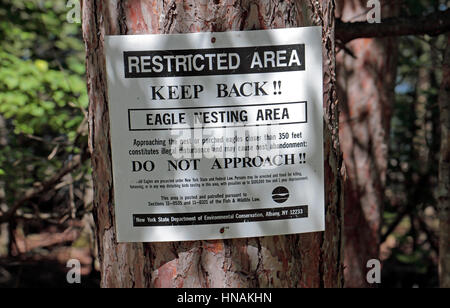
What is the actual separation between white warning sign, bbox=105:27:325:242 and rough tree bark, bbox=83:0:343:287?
0.03 m

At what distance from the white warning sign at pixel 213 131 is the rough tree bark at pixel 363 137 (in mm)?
2368

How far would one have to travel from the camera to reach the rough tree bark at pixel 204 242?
57.4 inches

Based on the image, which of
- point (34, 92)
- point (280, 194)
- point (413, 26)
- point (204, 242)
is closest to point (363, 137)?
point (413, 26)

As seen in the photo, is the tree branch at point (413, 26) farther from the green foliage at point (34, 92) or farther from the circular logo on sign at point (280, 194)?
the green foliage at point (34, 92)

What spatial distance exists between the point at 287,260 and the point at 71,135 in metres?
2.65

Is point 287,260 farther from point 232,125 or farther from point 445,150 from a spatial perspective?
point 445,150

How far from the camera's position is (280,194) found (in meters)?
1.54

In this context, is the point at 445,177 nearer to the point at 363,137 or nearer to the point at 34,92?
the point at 363,137

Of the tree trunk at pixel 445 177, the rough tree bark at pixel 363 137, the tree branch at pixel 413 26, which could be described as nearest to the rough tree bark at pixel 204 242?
the tree branch at pixel 413 26

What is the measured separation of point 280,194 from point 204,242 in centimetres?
25

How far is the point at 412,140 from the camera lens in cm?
583

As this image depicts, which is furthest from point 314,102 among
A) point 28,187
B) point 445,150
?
point 28,187

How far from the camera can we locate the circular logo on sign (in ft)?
5.02

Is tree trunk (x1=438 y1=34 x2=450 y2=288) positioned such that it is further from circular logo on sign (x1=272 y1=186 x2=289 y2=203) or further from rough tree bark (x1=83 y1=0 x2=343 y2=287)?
circular logo on sign (x1=272 y1=186 x2=289 y2=203)
